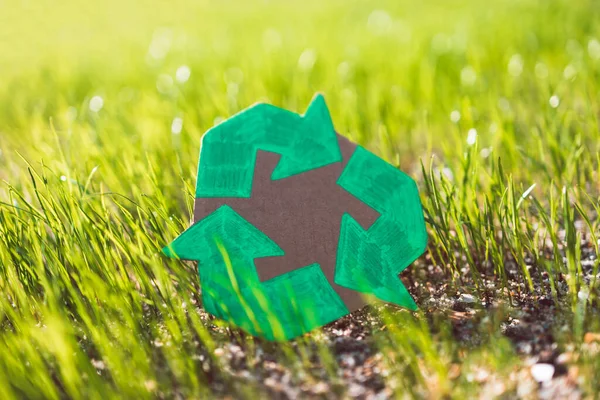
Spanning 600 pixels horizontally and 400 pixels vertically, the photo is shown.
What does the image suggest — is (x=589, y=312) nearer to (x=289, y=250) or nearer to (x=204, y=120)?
(x=289, y=250)

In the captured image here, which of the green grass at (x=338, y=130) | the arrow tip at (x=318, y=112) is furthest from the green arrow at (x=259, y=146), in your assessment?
the green grass at (x=338, y=130)

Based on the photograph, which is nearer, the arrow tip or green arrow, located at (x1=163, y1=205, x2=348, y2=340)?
green arrow, located at (x1=163, y1=205, x2=348, y2=340)

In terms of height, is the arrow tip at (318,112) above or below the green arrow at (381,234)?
above

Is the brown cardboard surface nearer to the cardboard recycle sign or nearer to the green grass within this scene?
the cardboard recycle sign

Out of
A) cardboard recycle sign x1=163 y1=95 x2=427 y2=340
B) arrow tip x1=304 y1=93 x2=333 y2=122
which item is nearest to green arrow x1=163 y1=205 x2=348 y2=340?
cardboard recycle sign x1=163 y1=95 x2=427 y2=340

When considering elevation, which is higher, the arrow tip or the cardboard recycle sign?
the arrow tip

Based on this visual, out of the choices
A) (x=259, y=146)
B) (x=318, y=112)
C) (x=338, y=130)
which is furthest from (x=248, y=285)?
(x=338, y=130)

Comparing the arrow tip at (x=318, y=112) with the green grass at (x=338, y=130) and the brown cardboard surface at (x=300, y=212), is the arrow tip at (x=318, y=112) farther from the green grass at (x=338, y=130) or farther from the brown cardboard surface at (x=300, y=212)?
the green grass at (x=338, y=130)
